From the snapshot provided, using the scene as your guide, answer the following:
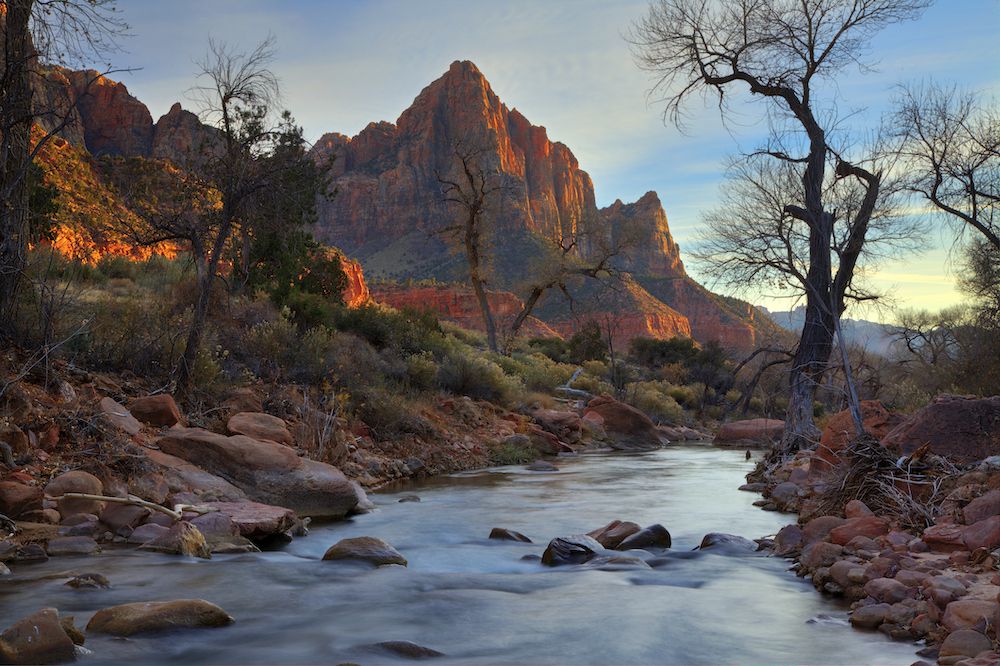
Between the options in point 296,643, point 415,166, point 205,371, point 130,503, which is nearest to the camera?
point 296,643

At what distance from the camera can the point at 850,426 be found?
9.30m

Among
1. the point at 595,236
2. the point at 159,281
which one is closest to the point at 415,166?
the point at 595,236

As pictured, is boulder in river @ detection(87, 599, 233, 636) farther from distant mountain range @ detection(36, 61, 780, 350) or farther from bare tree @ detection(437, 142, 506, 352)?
distant mountain range @ detection(36, 61, 780, 350)

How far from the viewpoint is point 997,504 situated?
18.8 feet

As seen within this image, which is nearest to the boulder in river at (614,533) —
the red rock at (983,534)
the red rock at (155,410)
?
the red rock at (983,534)

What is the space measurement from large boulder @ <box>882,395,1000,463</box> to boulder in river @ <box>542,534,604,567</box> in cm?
340

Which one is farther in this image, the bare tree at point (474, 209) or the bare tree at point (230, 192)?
the bare tree at point (474, 209)

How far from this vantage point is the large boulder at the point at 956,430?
7.23 m

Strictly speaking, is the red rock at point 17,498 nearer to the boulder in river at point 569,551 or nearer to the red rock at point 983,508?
the boulder in river at point 569,551

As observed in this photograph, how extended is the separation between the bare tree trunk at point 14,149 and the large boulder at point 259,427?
2.79 metres

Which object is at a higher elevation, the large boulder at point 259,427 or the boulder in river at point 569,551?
the large boulder at point 259,427

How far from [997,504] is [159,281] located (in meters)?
17.9

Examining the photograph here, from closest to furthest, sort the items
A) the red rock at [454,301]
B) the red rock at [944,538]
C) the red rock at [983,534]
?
the red rock at [983,534]
the red rock at [944,538]
the red rock at [454,301]

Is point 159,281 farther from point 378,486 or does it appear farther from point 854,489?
point 854,489
